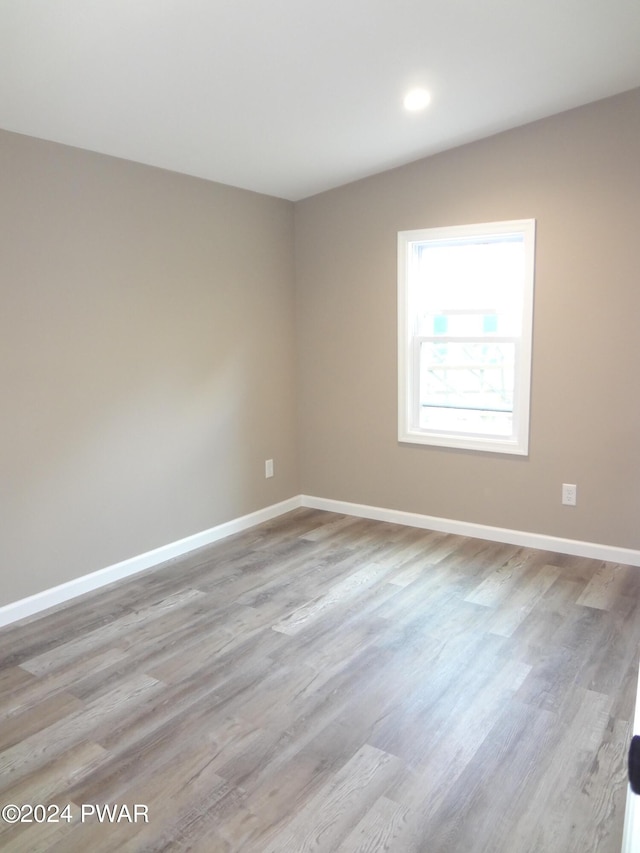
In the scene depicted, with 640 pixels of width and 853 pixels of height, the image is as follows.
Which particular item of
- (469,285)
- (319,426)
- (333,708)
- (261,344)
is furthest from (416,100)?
(333,708)

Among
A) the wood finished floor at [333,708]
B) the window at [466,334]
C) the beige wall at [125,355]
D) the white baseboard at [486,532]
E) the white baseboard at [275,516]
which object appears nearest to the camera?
the wood finished floor at [333,708]

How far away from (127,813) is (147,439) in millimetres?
2084

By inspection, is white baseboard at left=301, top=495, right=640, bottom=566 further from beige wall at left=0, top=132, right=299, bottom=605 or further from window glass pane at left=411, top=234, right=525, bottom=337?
Answer: window glass pane at left=411, top=234, right=525, bottom=337

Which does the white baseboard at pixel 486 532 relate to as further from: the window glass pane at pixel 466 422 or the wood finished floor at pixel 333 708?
the window glass pane at pixel 466 422

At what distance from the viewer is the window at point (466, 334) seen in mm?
3715

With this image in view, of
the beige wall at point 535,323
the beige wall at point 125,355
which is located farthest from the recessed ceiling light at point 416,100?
the beige wall at point 125,355

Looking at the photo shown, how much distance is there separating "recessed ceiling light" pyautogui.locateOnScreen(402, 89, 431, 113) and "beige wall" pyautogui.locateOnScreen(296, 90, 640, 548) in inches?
28.7

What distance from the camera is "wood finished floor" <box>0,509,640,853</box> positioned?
1.74m

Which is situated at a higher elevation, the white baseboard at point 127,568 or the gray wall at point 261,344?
the gray wall at point 261,344

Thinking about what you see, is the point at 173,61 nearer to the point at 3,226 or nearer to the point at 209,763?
the point at 3,226

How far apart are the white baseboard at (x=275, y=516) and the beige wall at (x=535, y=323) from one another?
57mm

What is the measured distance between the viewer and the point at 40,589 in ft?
10.0

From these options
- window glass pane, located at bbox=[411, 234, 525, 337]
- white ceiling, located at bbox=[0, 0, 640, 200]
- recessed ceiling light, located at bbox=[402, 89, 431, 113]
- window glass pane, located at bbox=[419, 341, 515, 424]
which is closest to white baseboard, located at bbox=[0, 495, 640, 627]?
window glass pane, located at bbox=[419, 341, 515, 424]

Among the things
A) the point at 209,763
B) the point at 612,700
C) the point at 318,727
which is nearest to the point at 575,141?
the point at 612,700
